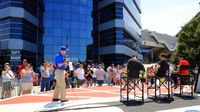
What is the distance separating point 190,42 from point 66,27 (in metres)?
17.9

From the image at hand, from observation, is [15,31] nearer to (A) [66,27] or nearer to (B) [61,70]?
(A) [66,27]

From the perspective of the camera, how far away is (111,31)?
148 ft

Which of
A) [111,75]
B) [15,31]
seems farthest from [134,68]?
[15,31]

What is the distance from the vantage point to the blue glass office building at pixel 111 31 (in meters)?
44.5

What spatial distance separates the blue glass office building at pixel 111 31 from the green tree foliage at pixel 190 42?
8345 mm

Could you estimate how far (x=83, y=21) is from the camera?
4519 centimetres

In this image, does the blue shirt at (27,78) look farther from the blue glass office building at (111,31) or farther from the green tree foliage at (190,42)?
the blue glass office building at (111,31)

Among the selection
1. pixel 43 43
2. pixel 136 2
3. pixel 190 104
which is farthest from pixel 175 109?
pixel 136 2

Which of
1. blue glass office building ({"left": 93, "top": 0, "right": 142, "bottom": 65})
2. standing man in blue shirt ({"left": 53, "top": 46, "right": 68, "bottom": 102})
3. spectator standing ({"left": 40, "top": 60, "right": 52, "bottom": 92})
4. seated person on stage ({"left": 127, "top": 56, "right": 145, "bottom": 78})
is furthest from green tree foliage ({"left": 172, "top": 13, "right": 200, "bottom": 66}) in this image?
standing man in blue shirt ({"left": 53, "top": 46, "right": 68, "bottom": 102})

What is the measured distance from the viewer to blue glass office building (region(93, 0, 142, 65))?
146 feet

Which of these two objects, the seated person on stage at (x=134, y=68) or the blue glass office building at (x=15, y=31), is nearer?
the seated person on stage at (x=134, y=68)

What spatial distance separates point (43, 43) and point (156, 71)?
3476cm

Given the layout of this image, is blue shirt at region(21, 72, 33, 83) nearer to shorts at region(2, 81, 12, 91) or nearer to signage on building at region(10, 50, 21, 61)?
shorts at region(2, 81, 12, 91)

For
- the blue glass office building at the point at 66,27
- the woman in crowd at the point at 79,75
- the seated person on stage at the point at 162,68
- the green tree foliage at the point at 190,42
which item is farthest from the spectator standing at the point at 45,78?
the green tree foliage at the point at 190,42
